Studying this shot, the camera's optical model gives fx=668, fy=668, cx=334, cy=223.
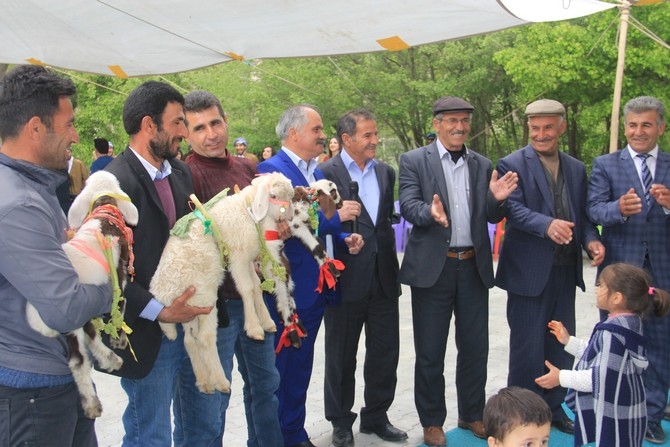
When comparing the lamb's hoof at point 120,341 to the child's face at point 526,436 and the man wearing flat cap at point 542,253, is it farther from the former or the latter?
the man wearing flat cap at point 542,253

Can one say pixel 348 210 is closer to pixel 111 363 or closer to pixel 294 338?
pixel 294 338

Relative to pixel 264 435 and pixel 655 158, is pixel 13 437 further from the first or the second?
pixel 655 158

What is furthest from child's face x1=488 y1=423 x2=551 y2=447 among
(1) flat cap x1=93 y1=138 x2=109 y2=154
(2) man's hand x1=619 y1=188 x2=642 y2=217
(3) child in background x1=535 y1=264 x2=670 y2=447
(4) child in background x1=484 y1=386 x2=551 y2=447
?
(1) flat cap x1=93 y1=138 x2=109 y2=154

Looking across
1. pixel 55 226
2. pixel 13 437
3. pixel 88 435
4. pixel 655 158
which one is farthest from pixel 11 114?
pixel 655 158

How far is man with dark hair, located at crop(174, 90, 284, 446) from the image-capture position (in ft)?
12.0

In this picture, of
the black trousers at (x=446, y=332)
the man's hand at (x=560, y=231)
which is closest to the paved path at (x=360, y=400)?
the black trousers at (x=446, y=332)

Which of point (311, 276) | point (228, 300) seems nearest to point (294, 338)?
point (228, 300)

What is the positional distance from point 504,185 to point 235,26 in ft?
8.76

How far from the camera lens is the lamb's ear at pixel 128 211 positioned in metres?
2.80

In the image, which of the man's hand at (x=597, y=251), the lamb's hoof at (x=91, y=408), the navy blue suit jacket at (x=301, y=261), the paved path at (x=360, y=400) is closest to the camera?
the lamb's hoof at (x=91, y=408)

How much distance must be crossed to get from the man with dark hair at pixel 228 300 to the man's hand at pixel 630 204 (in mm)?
2564

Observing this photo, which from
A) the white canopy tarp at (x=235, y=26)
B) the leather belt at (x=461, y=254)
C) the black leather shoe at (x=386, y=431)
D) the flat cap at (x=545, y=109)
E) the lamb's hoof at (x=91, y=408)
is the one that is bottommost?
the black leather shoe at (x=386, y=431)

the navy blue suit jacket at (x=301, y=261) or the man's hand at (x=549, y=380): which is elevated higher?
the navy blue suit jacket at (x=301, y=261)

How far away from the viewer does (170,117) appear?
10.7ft
